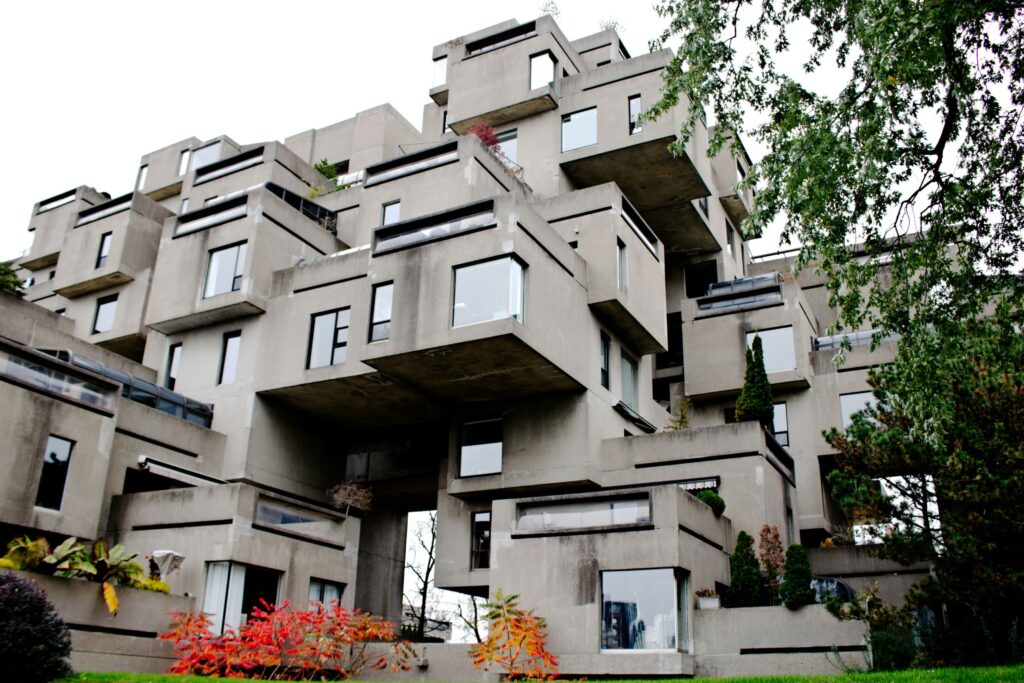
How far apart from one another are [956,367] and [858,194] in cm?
313

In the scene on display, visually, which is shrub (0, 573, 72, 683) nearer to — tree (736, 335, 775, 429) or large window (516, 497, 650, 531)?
large window (516, 497, 650, 531)

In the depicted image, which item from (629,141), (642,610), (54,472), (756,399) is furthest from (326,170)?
(642,610)

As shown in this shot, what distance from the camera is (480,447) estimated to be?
2862 centimetres

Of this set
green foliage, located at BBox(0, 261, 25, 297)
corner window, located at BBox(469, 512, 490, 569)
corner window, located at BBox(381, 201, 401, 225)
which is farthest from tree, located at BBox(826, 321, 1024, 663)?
green foliage, located at BBox(0, 261, 25, 297)

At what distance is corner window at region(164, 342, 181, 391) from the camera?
104ft

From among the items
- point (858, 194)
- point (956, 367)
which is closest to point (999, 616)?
point (956, 367)

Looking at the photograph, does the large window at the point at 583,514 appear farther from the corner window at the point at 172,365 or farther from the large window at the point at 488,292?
the corner window at the point at 172,365

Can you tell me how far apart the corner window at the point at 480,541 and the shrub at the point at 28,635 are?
15.0 m

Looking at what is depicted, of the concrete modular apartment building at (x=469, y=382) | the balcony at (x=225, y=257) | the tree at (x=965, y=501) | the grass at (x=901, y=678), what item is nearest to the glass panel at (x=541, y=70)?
the concrete modular apartment building at (x=469, y=382)

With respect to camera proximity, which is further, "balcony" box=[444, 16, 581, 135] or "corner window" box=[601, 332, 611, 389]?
"balcony" box=[444, 16, 581, 135]

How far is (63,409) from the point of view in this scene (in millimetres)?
23469

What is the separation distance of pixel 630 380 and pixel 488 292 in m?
8.74

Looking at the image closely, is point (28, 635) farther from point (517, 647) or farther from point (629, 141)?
point (629, 141)

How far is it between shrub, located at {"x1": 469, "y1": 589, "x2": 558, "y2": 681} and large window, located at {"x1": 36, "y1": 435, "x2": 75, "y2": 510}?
37.4 feet
